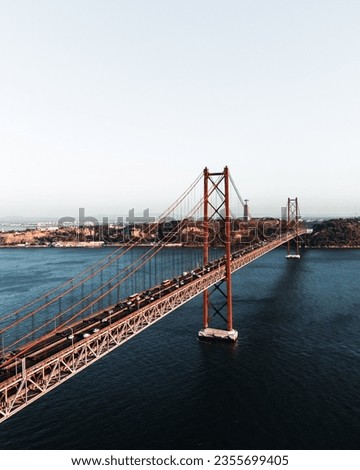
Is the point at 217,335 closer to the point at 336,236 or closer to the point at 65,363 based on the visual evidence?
the point at 65,363

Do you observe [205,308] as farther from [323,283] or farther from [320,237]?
[320,237]

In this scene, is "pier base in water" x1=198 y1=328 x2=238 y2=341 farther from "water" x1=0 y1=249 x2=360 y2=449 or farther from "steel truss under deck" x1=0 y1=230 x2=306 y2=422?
"steel truss under deck" x1=0 y1=230 x2=306 y2=422

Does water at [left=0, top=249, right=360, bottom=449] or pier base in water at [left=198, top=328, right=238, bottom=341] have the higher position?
pier base in water at [left=198, top=328, right=238, bottom=341]

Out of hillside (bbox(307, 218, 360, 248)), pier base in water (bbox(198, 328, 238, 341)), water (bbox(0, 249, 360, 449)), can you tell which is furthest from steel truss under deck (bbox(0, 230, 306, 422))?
hillside (bbox(307, 218, 360, 248))

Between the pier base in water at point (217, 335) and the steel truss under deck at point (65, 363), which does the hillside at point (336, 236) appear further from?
the steel truss under deck at point (65, 363)

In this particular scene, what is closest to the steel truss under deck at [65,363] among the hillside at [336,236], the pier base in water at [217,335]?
the pier base in water at [217,335]
